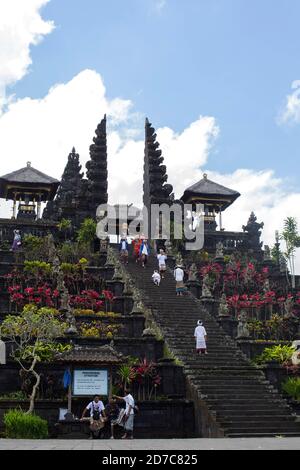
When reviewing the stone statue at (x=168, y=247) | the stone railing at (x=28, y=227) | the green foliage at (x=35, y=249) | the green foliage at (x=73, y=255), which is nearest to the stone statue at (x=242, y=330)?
the green foliage at (x=73, y=255)

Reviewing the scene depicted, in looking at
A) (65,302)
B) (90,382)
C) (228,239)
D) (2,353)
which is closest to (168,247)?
(228,239)

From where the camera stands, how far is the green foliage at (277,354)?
20703 mm

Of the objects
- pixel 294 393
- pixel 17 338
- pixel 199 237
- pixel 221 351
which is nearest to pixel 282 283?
pixel 199 237

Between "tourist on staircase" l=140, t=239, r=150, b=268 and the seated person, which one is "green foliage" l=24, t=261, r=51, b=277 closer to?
"tourist on staircase" l=140, t=239, r=150, b=268

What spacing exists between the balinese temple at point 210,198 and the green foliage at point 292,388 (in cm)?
2660

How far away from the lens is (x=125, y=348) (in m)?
20.0

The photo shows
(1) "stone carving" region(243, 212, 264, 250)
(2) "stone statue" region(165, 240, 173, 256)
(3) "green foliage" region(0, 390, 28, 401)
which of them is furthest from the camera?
(1) "stone carving" region(243, 212, 264, 250)

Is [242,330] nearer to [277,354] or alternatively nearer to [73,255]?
[277,354]

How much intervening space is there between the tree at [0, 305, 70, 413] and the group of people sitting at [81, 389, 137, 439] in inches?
94.1

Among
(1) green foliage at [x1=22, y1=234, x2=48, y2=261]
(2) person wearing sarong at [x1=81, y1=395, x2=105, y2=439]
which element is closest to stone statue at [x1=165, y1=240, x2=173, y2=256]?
(1) green foliage at [x1=22, y1=234, x2=48, y2=261]

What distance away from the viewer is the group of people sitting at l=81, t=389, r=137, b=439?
14.7 meters

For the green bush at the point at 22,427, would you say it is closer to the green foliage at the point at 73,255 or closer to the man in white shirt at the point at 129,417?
the man in white shirt at the point at 129,417

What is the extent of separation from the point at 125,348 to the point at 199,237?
21.2m
